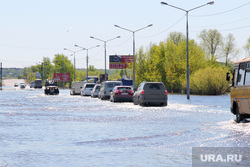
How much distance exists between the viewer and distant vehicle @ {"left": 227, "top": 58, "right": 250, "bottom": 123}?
1914 cm

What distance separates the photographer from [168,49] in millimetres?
89062

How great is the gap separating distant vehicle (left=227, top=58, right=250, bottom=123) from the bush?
4530 centimetres

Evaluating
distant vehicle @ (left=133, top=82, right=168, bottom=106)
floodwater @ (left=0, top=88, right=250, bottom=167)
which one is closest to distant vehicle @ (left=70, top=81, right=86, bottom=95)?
distant vehicle @ (left=133, top=82, right=168, bottom=106)

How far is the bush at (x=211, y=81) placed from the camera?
66438 mm

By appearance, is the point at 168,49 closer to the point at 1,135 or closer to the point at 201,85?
the point at 201,85

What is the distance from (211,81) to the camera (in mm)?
66625

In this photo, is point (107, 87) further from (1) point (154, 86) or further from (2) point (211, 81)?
(2) point (211, 81)

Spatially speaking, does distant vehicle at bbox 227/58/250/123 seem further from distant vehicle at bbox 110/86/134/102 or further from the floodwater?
distant vehicle at bbox 110/86/134/102

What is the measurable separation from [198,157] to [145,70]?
88506 mm

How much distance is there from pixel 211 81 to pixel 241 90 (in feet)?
155

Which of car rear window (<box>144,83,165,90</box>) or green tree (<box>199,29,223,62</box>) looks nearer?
car rear window (<box>144,83,165,90</box>)

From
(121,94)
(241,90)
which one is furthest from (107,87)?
(241,90)

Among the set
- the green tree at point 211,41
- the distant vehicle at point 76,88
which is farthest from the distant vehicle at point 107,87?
the green tree at point 211,41

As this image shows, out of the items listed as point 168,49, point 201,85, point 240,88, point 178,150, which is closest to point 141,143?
point 178,150
